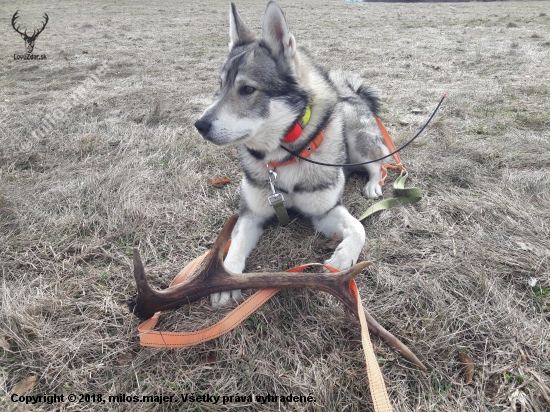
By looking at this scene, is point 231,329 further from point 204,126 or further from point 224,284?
point 204,126

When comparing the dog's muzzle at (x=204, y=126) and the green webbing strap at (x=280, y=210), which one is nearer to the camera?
the dog's muzzle at (x=204, y=126)

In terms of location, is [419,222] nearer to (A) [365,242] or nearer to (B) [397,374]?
(A) [365,242]

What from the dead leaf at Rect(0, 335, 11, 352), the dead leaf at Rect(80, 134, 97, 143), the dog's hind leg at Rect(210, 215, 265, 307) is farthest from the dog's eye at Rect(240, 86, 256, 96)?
the dead leaf at Rect(80, 134, 97, 143)

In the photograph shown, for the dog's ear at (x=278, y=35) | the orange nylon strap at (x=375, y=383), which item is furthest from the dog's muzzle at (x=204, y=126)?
the orange nylon strap at (x=375, y=383)

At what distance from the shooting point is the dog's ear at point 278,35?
244 cm

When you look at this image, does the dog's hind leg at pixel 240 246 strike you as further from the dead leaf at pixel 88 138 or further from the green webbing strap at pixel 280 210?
the dead leaf at pixel 88 138

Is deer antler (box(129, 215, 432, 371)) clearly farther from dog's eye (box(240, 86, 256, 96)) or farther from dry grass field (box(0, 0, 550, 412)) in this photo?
dog's eye (box(240, 86, 256, 96))

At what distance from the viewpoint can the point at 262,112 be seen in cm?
242

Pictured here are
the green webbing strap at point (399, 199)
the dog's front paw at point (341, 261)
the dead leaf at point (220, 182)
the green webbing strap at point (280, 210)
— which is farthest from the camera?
the dead leaf at point (220, 182)

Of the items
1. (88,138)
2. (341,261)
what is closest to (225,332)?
(341,261)

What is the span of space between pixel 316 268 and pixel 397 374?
0.90 metres

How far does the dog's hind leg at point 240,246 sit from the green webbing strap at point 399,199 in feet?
3.07

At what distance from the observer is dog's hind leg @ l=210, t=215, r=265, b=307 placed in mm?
2131

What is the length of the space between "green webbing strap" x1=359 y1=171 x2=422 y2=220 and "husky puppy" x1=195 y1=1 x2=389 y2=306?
1.11 feet
